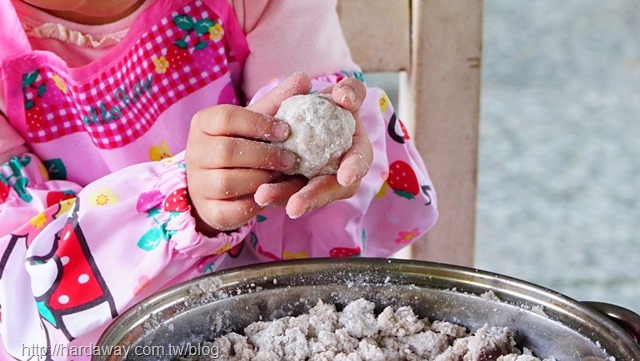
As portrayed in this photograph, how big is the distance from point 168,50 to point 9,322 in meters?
0.27

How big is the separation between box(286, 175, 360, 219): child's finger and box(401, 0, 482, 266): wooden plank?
15.1 inches

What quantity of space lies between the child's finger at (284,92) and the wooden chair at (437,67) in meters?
0.36

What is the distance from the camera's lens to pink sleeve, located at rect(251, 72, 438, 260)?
84 cm

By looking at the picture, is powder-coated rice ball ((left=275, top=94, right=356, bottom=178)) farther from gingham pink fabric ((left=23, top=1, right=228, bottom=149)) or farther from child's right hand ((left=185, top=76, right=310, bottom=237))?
gingham pink fabric ((left=23, top=1, right=228, bottom=149))

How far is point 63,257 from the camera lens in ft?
2.46

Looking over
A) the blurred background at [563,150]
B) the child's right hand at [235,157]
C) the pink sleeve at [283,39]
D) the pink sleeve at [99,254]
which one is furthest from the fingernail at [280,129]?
the blurred background at [563,150]

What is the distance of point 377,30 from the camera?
1.07 metres

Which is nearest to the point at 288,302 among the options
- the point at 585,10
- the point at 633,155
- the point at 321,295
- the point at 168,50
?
the point at 321,295

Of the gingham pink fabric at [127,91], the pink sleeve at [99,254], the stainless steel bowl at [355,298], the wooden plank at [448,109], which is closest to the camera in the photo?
the stainless steel bowl at [355,298]

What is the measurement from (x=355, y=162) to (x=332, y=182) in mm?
25

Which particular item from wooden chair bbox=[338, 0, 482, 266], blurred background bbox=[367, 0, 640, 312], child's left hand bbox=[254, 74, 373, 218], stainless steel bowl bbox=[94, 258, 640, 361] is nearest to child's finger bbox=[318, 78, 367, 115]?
child's left hand bbox=[254, 74, 373, 218]

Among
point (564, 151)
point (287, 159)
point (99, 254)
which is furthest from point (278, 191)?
point (564, 151)

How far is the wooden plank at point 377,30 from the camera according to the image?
41.6 inches

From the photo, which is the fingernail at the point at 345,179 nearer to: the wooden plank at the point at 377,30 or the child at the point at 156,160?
the child at the point at 156,160
